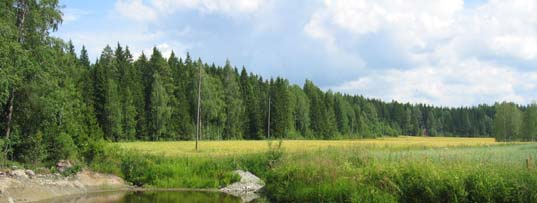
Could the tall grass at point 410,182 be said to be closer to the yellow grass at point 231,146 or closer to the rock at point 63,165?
the rock at point 63,165

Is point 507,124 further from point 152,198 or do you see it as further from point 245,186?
point 152,198

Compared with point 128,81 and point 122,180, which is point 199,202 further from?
point 128,81

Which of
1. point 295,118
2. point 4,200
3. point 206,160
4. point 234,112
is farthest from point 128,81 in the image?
point 4,200

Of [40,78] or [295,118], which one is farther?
[295,118]

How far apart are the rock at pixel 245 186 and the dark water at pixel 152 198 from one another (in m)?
1.37

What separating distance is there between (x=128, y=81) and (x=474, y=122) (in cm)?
14435

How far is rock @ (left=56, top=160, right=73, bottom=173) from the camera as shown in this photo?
32.6 meters

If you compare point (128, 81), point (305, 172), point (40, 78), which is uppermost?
point (128, 81)

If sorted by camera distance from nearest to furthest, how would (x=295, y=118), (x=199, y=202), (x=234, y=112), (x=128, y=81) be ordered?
(x=199, y=202)
(x=128, y=81)
(x=234, y=112)
(x=295, y=118)

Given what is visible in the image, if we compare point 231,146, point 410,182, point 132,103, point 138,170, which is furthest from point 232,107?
point 410,182

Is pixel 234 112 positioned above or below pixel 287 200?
above

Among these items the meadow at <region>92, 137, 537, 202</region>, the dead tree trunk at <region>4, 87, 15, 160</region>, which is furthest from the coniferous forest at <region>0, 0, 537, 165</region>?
the meadow at <region>92, 137, 537, 202</region>

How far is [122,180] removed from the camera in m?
35.2

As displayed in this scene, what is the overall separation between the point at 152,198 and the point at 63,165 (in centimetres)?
771
